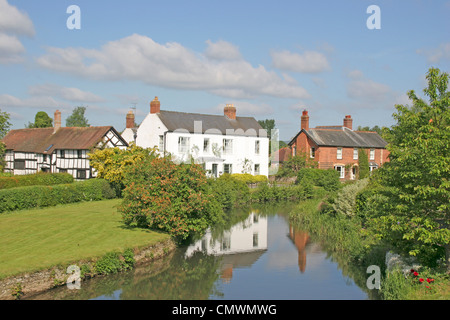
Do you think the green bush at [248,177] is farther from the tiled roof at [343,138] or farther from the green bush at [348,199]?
the green bush at [348,199]

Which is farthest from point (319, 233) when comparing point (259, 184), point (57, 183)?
point (57, 183)

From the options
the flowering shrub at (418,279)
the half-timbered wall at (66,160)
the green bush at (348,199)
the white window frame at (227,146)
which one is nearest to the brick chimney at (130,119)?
the half-timbered wall at (66,160)

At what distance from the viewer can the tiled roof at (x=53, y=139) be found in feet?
134

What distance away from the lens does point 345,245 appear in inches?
856

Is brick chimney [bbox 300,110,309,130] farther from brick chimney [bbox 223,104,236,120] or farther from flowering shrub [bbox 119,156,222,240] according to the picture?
flowering shrub [bbox 119,156,222,240]

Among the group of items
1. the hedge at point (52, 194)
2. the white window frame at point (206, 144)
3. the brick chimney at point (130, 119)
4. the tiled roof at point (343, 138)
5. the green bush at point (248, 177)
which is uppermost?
the brick chimney at point (130, 119)

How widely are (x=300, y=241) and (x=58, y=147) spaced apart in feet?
94.1

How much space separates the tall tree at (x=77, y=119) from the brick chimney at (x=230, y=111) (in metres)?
42.0

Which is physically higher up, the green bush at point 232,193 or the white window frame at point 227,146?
the white window frame at point 227,146

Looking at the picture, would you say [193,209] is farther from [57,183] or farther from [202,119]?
[202,119]

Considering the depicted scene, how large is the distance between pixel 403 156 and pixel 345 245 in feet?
32.6

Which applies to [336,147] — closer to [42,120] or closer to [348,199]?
[348,199]

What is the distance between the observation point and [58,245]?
17.4 m

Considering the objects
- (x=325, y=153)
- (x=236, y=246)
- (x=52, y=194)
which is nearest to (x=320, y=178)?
(x=325, y=153)
